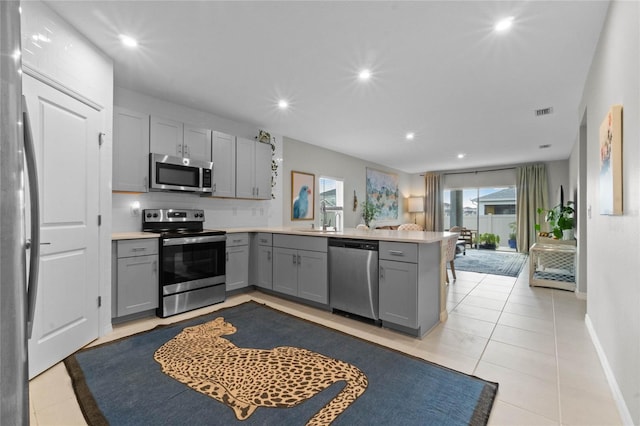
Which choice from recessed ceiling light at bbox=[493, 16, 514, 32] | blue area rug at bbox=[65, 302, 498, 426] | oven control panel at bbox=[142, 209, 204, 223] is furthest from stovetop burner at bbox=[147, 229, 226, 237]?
recessed ceiling light at bbox=[493, 16, 514, 32]

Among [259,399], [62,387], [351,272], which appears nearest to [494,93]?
[351,272]

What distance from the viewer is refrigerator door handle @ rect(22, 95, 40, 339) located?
24.8 inches

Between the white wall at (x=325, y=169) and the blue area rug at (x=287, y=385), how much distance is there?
3.09m

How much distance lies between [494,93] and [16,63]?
3.99 m

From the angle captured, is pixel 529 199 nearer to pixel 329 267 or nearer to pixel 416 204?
pixel 416 204

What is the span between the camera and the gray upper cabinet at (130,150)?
2.93 metres

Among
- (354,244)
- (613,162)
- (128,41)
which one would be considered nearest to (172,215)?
(128,41)

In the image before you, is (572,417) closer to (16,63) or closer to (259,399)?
(259,399)

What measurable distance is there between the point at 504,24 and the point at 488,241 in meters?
7.93

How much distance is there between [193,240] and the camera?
3242 mm

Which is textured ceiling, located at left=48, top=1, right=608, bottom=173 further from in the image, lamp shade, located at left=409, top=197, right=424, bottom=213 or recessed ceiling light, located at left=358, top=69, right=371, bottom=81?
lamp shade, located at left=409, top=197, right=424, bottom=213

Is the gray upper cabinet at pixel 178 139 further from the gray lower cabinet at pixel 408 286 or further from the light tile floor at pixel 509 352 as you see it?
the gray lower cabinet at pixel 408 286

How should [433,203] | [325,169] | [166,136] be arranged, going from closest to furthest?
[166,136] < [325,169] < [433,203]

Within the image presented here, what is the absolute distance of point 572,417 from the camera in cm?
158
